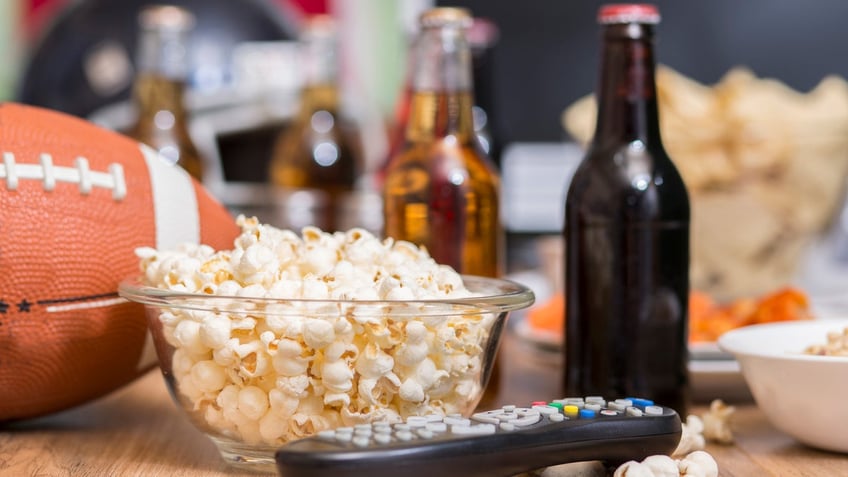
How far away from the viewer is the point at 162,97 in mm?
1697

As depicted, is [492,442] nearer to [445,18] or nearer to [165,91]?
[445,18]

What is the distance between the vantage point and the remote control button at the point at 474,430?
68 cm

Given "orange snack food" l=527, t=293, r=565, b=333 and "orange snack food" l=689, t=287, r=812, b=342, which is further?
"orange snack food" l=527, t=293, r=565, b=333

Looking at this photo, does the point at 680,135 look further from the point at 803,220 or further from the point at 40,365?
the point at 40,365

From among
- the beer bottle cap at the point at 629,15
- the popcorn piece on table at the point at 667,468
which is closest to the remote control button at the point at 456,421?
the popcorn piece on table at the point at 667,468

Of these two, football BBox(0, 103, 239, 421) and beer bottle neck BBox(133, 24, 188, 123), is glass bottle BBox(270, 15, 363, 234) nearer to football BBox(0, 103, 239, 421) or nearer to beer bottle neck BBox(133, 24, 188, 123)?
beer bottle neck BBox(133, 24, 188, 123)

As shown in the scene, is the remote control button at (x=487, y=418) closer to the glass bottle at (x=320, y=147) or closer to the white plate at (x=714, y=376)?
the white plate at (x=714, y=376)

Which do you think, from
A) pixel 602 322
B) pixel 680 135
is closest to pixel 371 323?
pixel 602 322

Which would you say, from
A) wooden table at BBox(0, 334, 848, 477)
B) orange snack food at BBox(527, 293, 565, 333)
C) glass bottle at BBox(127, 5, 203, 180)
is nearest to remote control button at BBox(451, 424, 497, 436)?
wooden table at BBox(0, 334, 848, 477)

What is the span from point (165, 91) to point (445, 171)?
0.77 m

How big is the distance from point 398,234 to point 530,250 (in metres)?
1.94

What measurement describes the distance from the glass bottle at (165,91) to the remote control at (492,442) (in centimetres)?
105

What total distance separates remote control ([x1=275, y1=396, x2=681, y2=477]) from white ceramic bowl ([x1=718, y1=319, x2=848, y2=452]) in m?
0.14

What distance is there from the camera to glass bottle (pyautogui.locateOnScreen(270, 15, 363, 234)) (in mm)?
1938
